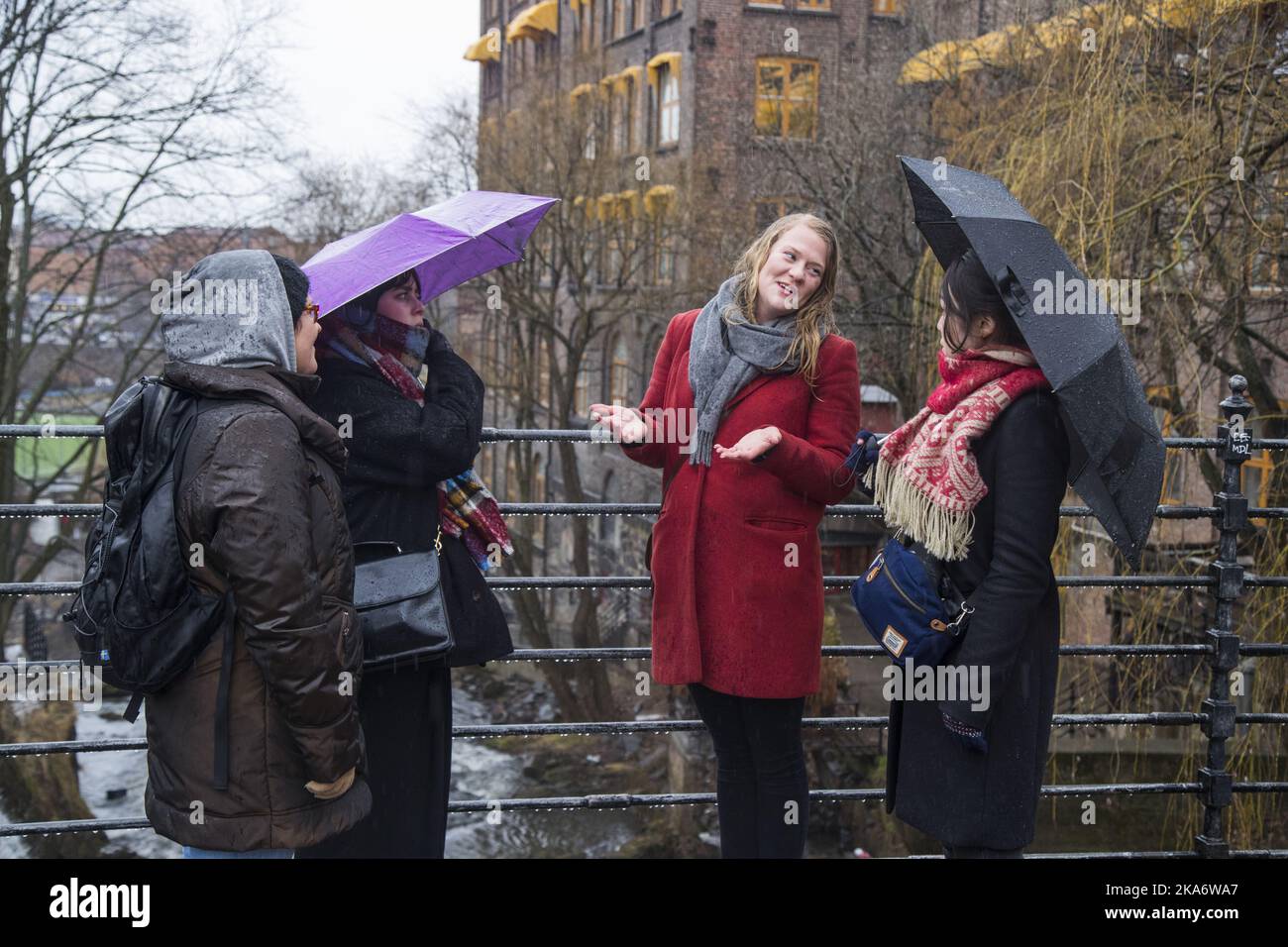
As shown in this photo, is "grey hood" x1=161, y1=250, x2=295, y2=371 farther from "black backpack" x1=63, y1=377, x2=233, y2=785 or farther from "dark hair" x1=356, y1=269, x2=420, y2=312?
"dark hair" x1=356, y1=269, x2=420, y2=312

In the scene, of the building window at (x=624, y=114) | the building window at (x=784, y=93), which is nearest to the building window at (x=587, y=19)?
the building window at (x=624, y=114)

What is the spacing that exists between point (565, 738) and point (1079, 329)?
81.7ft

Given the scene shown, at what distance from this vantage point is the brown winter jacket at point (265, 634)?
2.71m

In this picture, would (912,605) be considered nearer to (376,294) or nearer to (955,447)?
(955,447)

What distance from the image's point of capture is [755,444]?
10.9 ft

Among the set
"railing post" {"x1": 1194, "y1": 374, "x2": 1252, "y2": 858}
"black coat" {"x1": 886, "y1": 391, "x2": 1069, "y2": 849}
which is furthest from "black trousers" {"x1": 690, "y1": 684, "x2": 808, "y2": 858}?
"railing post" {"x1": 1194, "y1": 374, "x2": 1252, "y2": 858}

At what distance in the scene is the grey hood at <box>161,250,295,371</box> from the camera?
2.83 meters

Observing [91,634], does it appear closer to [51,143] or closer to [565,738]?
[51,143]

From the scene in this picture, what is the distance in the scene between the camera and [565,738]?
88.4ft

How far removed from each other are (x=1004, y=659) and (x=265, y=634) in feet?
5.50

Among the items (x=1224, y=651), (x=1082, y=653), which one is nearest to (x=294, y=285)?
(x=1082, y=653)

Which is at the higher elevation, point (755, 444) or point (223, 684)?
point (755, 444)

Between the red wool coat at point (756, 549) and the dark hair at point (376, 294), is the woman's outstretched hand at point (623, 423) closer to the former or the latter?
the red wool coat at point (756, 549)

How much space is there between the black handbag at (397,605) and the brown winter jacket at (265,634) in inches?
11.4
